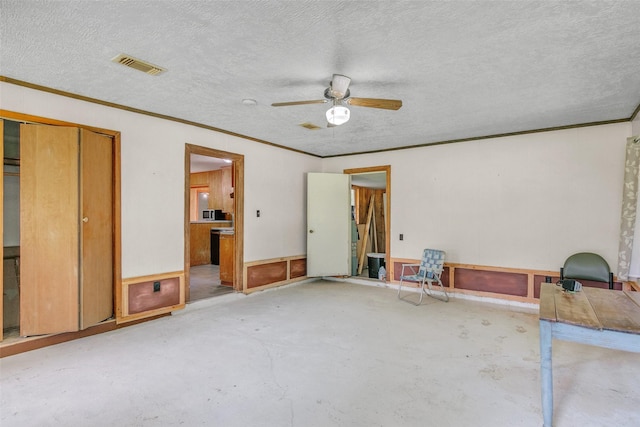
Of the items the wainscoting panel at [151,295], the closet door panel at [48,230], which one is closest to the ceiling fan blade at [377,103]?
the closet door panel at [48,230]

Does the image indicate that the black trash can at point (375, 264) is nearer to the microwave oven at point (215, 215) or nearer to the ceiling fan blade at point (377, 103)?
the ceiling fan blade at point (377, 103)

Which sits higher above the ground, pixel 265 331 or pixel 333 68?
pixel 333 68

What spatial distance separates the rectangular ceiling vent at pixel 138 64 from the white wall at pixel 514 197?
13.1ft

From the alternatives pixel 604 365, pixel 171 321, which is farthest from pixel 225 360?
pixel 604 365

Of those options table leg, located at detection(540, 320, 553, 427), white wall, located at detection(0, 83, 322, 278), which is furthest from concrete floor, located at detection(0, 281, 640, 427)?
white wall, located at detection(0, 83, 322, 278)

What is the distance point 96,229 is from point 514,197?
5.25 m

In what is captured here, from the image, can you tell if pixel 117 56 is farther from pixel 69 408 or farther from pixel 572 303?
pixel 572 303

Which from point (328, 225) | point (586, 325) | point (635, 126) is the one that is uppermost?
point (635, 126)

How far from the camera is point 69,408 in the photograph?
205 centimetres

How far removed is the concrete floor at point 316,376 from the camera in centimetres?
198

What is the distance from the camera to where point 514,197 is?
448cm

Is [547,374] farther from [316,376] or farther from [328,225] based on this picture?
[328,225]

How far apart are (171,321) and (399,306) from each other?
2.92m

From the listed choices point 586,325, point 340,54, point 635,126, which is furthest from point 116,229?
point 635,126
